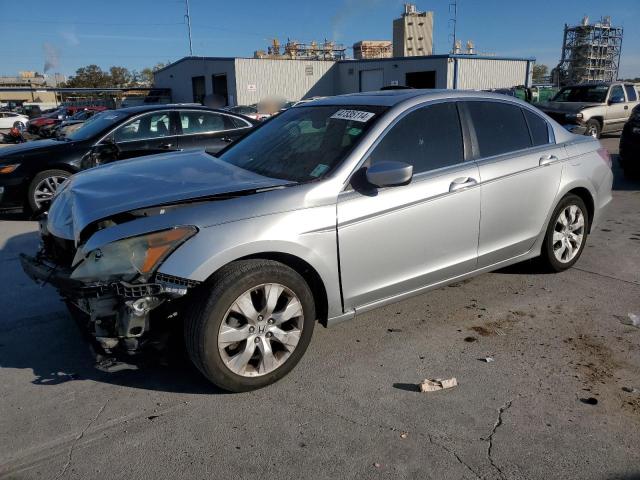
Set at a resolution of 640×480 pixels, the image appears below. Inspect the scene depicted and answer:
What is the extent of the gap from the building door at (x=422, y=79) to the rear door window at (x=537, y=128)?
112 feet

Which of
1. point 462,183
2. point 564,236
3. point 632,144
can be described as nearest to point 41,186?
point 462,183

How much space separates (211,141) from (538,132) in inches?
200

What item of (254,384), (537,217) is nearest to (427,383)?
(254,384)

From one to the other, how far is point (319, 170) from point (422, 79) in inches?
1488

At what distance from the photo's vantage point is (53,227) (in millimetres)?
3383

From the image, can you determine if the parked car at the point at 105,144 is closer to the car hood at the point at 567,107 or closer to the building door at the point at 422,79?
the car hood at the point at 567,107

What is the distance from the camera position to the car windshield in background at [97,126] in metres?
7.61

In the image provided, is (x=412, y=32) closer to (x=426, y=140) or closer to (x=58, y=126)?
(x=58, y=126)

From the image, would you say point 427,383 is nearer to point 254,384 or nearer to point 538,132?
point 254,384

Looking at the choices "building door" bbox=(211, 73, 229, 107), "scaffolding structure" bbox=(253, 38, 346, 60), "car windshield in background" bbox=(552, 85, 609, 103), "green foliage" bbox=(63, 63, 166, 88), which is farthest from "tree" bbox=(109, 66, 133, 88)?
"car windshield in background" bbox=(552, 85, 609, 103)

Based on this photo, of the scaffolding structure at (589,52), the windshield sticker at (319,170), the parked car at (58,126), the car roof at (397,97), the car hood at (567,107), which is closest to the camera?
the windshield sticker at (319,170)

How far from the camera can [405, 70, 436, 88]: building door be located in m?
37.3

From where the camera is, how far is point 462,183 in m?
3.76

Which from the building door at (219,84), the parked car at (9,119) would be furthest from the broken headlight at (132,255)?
the building door at (219,84)
